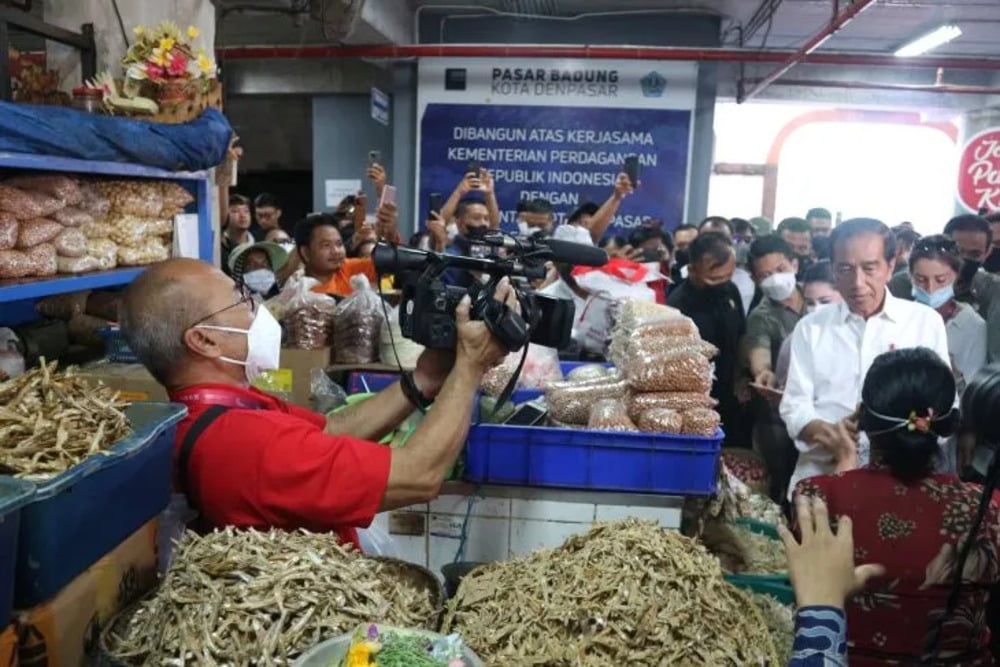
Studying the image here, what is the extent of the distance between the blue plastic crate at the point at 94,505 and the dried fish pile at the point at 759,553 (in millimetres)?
1599

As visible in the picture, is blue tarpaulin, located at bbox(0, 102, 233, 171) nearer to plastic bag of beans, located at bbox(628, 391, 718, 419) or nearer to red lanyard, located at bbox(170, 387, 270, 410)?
red lanyard, located at bbox(170, 387, 270, 410)

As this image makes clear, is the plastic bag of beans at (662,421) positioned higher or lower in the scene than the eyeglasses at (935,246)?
lower

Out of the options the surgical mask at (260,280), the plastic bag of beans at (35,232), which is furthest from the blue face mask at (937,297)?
the plastic bag of beans at (35,232)

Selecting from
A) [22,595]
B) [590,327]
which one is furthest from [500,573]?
[590,327]

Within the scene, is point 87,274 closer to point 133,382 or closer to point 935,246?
point 133,382

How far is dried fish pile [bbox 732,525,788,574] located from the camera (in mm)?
2158

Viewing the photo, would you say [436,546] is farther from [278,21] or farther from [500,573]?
[278,21]

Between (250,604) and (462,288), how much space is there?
823mm

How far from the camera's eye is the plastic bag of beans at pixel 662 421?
6.54ft

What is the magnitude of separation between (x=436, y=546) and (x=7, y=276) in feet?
4.84

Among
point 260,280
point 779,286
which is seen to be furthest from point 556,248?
point 779,286

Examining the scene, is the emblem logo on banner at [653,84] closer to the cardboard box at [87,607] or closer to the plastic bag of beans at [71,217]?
the plastic bag of beans at [71,217]

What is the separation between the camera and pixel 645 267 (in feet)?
12.1

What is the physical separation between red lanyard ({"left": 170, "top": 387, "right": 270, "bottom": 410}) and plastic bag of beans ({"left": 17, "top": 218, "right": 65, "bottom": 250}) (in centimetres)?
104
